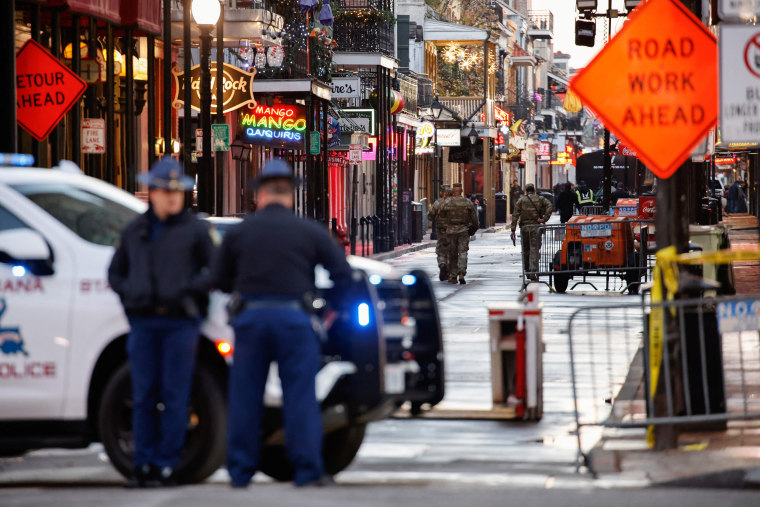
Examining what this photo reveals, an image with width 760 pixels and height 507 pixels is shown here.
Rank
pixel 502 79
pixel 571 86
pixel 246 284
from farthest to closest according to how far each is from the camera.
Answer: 1. pixel 502 79
2. pixel 571 86
3. pixel 246 284

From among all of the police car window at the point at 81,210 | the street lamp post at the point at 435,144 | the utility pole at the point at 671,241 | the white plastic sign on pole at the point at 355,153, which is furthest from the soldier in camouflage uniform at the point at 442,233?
the police car window at the point at 81,210

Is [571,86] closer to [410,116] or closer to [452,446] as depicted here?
[452,446]

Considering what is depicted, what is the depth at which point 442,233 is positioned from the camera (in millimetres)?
27016

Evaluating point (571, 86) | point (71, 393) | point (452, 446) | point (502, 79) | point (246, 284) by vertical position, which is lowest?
point (452, 446)

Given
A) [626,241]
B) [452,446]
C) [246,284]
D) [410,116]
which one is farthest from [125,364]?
[410,116]

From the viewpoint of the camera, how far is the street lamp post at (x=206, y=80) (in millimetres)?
22016

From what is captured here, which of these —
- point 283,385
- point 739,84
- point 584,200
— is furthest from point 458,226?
point 283,385

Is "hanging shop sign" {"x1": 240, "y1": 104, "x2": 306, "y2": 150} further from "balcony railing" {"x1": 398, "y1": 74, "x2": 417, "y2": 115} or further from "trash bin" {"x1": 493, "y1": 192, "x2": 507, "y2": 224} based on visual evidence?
"trash bin" {"x1": 493, "y1": 192, "x2": 507, "y2": 224}

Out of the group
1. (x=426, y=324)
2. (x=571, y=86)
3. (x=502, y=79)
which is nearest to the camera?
(x=426, y=324)

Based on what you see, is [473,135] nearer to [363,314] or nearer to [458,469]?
[458,469]

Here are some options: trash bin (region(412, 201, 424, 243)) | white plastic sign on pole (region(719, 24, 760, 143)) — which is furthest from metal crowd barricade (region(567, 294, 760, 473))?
trash bin (region(412, 201, 424, 243))

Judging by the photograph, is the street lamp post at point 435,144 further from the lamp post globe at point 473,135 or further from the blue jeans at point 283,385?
the blue jeans at point 283,385

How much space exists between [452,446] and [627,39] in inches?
118

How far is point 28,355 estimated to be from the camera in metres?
8.28
